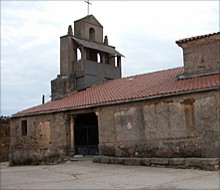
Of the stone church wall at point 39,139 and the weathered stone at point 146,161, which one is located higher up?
the stone church wall at point 39,139

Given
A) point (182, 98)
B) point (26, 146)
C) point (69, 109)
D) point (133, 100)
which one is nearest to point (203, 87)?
point (182, 98)

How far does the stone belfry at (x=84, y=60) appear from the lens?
72.2 ft

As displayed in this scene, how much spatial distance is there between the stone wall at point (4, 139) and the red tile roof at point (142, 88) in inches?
200

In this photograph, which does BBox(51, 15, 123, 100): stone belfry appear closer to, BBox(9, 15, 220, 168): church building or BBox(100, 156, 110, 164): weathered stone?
BBox(9, 15, 220, 168): church building

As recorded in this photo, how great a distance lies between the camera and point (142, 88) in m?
15.8

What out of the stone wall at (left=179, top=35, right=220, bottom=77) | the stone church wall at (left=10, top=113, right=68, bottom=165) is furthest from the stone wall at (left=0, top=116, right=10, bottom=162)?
the stone wall at (left=179, top=35, right=220, bottom=77)

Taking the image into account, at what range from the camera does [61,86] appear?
22.2 m

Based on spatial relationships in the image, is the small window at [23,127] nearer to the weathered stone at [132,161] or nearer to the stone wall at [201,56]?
the weathered stone at [132,161]

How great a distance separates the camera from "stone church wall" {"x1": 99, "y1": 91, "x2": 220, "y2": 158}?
12.3 metres

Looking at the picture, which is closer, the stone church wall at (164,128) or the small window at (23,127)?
the stone church wall at (164,128)

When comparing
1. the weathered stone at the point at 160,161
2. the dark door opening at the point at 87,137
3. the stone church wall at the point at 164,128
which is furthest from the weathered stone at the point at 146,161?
the dark door opening at the point at 87,137

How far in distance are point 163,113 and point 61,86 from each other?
33.9ft

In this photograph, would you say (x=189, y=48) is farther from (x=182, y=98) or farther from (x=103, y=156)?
(x=103, y=156)

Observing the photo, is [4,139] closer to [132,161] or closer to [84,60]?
[84,60]
